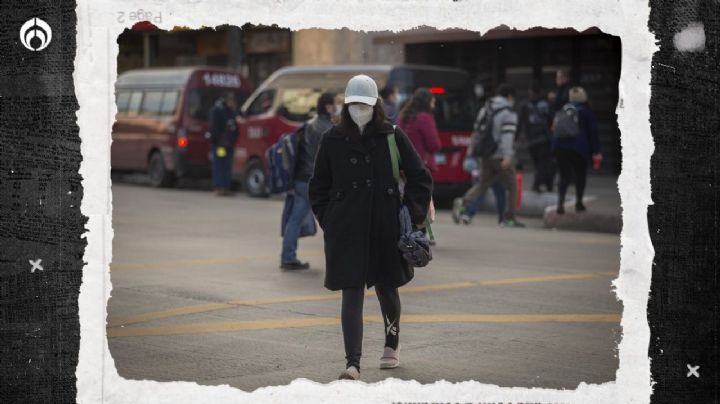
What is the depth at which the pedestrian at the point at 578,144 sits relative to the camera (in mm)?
16188

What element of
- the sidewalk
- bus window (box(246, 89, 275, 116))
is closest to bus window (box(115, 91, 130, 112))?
bus window (box(246, 89, 275, 116))

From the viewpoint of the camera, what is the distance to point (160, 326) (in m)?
8.49

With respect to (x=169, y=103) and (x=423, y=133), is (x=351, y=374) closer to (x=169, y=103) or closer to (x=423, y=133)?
(x=423, y=133)

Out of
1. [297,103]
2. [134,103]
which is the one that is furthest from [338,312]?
[134,103]

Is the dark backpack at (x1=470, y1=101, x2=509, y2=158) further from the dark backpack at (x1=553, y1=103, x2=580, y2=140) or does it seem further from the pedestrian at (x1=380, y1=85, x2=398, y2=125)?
the pedestrian at (x1=380, y1=85, x2=398, y2=125)

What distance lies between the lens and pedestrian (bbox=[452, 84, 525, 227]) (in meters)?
15.7

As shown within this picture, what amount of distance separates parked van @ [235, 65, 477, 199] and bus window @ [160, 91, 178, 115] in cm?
213

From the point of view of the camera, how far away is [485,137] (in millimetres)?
15734

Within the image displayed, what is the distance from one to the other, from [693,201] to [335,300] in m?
4.71

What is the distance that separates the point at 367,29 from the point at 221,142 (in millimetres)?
16743

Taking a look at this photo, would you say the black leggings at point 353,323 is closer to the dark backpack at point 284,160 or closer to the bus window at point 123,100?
the dark backpack at point 284,160

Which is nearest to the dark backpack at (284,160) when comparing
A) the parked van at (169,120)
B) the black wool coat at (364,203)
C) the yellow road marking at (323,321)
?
the yellow road marking at (323,321)

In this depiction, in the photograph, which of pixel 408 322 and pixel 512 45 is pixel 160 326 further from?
pixel 512 45

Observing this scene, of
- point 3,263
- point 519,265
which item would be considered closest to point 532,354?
point 3,263
